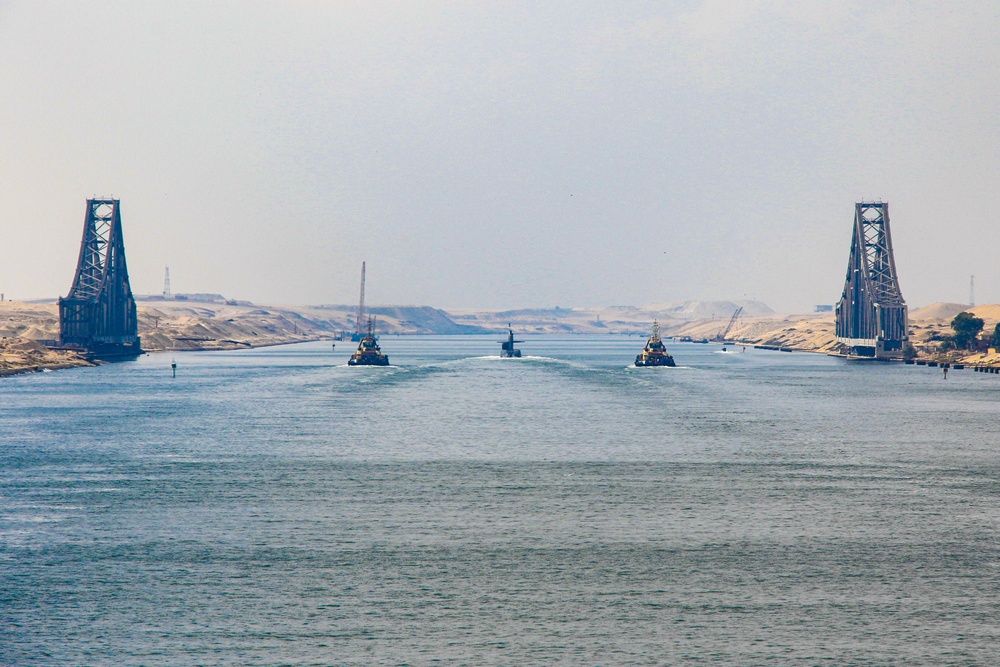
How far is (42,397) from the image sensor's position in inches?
5217

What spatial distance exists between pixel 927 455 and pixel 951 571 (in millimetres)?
39875

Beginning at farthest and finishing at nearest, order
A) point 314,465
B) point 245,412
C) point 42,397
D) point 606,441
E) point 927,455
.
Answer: point 42,397
point 245,412
point 606,441
point 927,455
point 314,465

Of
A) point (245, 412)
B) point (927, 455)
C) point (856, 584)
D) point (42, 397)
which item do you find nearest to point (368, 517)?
point (856, 584)

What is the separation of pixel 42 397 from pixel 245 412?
33.4 meters

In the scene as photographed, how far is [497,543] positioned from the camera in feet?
156

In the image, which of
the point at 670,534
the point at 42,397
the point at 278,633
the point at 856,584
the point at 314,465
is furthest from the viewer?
the point at 42,397

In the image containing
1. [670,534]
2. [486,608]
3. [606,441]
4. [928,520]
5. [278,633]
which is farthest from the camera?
[606,441]

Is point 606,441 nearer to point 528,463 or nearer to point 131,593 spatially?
point 528,463

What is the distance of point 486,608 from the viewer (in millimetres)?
37562

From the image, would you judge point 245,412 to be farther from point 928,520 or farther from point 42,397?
point 928,520

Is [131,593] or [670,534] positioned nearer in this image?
[131,593]

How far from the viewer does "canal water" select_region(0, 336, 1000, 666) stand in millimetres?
34125

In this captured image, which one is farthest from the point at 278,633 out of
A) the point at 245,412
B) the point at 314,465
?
the point at 245,412

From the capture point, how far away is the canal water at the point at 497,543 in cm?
3412
